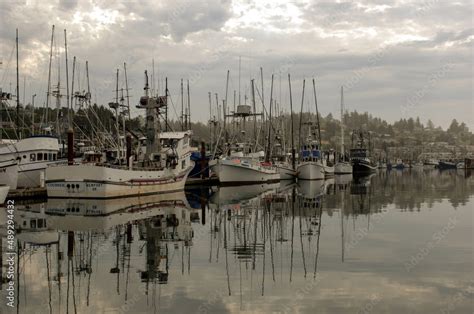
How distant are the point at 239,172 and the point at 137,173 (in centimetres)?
2011

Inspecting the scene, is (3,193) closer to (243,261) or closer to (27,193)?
(27,193)

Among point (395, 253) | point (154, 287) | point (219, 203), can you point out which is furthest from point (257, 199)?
point (154, 287)

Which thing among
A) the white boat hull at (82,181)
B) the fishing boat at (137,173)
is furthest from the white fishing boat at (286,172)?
the white boat hull at (82,181)

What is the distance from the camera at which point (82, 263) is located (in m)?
15.7

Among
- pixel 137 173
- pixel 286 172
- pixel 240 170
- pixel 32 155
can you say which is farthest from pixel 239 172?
pixel 32 155

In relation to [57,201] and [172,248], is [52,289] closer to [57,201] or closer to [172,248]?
[172,248]

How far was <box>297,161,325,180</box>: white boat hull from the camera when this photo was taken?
2736 inches

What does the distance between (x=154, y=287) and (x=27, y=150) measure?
28761mm

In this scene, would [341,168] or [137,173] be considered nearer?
[137,173]

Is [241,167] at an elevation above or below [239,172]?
above

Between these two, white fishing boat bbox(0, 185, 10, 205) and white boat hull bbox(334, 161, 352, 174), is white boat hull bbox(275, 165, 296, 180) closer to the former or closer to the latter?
white boat hull bbox(334, 161, 352, 174)

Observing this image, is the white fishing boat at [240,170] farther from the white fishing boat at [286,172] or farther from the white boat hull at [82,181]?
the white boat hull at [82,181]

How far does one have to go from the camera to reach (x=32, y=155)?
3894cm

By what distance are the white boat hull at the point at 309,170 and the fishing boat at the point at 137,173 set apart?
2363 centimetres
